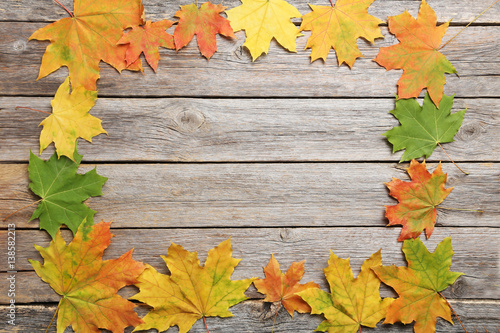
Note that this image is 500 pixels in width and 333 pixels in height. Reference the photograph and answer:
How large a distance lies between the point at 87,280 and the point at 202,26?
1020mm

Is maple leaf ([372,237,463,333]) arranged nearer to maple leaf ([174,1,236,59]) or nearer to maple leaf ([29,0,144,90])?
maple leaf ([174,1,236,59])

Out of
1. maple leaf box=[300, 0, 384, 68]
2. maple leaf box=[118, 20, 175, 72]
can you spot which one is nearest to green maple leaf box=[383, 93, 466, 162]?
maple leaf box=[300, 0, 384, 68]

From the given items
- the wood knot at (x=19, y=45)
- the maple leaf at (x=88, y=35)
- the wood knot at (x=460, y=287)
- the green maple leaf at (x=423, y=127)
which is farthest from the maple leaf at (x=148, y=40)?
the wood knot at (x=460, y=287)

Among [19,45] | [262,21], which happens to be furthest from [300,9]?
[19,45]

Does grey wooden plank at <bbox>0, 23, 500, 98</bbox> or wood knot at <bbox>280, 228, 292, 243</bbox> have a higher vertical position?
grey wooden plank at <bbox>0, 23, 500, 98</bbox>

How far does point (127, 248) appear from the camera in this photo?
3.92ft

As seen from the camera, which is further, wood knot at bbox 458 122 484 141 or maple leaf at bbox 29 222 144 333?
wood knot at bbox 458 122 484 141

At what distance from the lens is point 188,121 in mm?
1217

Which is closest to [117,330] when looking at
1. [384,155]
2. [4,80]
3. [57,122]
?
[57,122]

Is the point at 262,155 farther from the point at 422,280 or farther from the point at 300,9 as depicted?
the point at 422,280

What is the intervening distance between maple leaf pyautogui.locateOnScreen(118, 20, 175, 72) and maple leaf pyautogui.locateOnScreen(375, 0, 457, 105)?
2.89 ft

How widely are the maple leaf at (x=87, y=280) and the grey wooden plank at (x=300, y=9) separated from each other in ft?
2.66

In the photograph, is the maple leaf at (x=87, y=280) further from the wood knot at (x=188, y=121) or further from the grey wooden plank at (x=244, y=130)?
the wood knot at (x=188, y=121)

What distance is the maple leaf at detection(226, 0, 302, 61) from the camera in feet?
3.95
